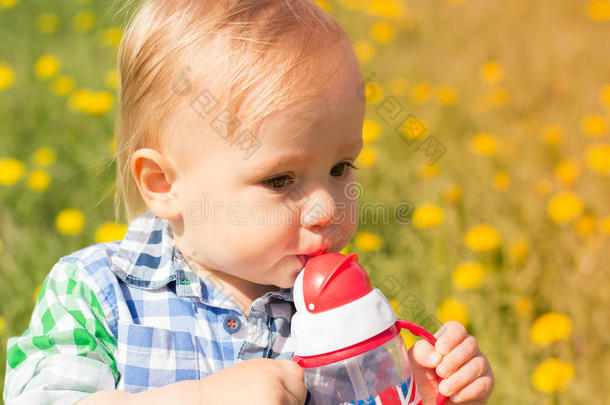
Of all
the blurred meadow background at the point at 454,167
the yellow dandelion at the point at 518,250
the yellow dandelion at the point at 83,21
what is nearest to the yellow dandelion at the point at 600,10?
the blurred meadow background at the point at 454,167

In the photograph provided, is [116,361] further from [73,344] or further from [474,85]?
[474,85]

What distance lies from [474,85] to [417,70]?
0.28 metres

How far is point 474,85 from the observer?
313 centimetres

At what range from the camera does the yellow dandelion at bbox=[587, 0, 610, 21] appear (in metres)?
3.40

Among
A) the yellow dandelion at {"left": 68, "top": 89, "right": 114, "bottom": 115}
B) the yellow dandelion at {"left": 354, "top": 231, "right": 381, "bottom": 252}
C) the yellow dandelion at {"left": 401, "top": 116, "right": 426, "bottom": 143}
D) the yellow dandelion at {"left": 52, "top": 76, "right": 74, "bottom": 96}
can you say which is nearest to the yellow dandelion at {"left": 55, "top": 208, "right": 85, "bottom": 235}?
the yellow dandelion at {"left": 68, "top": 89, "right": 114, "bottom": 115}

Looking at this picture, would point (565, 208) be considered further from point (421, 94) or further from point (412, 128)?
point (421, 94)

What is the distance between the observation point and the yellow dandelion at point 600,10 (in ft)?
11.1

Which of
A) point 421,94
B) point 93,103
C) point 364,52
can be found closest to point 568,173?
point 421,94

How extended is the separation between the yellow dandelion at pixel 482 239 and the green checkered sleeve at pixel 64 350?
45.8 inches

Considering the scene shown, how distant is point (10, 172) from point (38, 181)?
10cm

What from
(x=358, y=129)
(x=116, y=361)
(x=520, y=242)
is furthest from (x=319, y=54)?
(x=520, y=242)

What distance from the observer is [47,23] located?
3.42 meters

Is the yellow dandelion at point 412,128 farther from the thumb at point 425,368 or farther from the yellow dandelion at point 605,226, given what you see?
the thumb at point 425,368

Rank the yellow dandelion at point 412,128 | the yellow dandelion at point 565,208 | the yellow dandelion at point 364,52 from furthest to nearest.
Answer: the yellow dandelion at point 364,52 < the yellow dandelion at point 412,128 < the yellow dandelion at point 565,208
